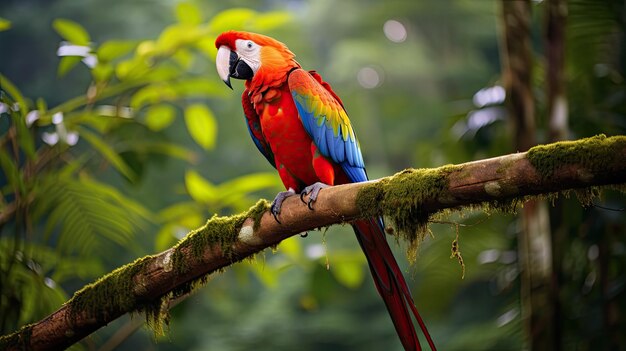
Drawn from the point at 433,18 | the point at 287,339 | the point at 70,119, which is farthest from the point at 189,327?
the point at 70,119

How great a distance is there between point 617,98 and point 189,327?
15.4 feet

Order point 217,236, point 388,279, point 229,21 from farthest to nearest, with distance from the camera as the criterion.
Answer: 1. point 229,21
2. point 388,279
3. point 217,236

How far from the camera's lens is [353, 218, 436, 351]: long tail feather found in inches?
48.1

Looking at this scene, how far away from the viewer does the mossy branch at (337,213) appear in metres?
0.89

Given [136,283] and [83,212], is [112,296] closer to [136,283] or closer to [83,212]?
[136,283]

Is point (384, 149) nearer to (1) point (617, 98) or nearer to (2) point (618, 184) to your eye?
(1) point (617, 98)

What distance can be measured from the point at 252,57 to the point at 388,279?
2.14 feet

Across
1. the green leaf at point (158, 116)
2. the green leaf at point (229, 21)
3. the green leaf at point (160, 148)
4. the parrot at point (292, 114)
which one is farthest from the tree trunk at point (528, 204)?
the green leaf at point (158, 116)

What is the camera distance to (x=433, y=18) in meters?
6.50

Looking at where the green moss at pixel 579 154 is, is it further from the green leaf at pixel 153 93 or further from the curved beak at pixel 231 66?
the green leaf at pixel 153 93

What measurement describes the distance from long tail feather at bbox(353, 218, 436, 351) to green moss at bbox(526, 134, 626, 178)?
1.40 ft

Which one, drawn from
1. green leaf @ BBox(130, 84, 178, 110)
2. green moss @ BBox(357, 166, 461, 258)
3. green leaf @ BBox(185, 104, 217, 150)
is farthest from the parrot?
green leaf @ BBox(185, 104, 217, 150)

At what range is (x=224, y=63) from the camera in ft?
5.22

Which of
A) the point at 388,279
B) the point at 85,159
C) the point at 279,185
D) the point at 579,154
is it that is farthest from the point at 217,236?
the point at 85,159
